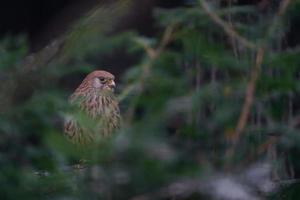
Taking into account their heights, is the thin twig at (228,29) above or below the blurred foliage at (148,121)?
above

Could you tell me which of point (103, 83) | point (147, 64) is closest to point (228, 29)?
point (147, 64)

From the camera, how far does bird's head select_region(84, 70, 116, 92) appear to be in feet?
19.9

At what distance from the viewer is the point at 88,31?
321cm

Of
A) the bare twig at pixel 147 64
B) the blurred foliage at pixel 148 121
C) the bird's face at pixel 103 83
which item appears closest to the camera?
the blurred foliage at pixel 148 121

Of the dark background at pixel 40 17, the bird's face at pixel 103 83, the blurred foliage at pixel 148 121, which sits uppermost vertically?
the dark background at pixel 40 17

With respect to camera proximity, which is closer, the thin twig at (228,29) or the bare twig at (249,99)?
the bare twig at (249,99)

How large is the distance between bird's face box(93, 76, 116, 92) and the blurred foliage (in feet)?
8.37

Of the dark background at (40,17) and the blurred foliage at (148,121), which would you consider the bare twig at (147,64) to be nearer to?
the blurred foliage at (148,121)

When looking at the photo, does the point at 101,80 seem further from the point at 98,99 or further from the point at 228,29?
the point at 228,29

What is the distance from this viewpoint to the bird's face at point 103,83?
5.99 m

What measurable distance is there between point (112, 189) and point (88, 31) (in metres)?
1.07

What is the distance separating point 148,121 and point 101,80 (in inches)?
156

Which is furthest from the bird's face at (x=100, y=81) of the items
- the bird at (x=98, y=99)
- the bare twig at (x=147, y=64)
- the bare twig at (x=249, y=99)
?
the bare twig at (x=249, y=99)

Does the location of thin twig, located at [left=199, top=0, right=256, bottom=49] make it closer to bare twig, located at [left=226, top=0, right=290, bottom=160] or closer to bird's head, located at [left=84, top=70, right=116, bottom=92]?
bare twig, located at [left=226, top=0, right=290, bottom=160]
